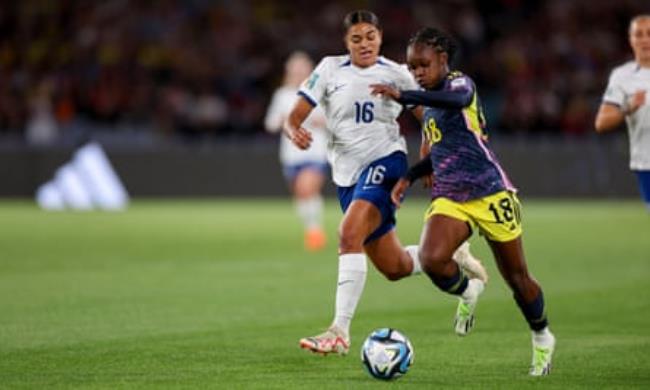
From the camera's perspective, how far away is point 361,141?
1103cm

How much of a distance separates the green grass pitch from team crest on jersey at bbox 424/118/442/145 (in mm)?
1548

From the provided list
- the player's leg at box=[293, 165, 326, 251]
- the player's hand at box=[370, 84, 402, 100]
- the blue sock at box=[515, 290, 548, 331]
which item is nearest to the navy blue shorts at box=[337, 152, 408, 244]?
the player's hand at box=[370, 84, 402, 100]

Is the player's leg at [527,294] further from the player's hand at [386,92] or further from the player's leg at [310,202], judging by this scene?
the player's leg at [310,202]

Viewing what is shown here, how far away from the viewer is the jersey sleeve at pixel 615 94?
501 inches

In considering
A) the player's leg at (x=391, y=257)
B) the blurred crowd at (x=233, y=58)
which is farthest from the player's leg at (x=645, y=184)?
the blurred crowd at (x=233, y=58)

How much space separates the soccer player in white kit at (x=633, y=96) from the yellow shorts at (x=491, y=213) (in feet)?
11.0

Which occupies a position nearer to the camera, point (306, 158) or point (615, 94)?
point (615, 94)

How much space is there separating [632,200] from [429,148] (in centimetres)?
2294

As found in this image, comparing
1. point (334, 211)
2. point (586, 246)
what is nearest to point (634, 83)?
point (586, 246)

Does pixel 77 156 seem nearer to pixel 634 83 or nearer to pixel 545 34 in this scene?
pixel 545 34

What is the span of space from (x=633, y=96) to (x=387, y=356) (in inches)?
176

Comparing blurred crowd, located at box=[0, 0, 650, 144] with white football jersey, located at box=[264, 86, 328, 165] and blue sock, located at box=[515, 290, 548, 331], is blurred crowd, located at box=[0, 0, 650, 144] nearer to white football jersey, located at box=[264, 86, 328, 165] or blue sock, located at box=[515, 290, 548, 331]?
white football jersey, located at box=[264, 86, 328, 165]

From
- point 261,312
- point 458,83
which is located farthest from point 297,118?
point 261,312

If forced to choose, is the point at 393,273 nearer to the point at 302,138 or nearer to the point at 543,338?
the point at 302,138
